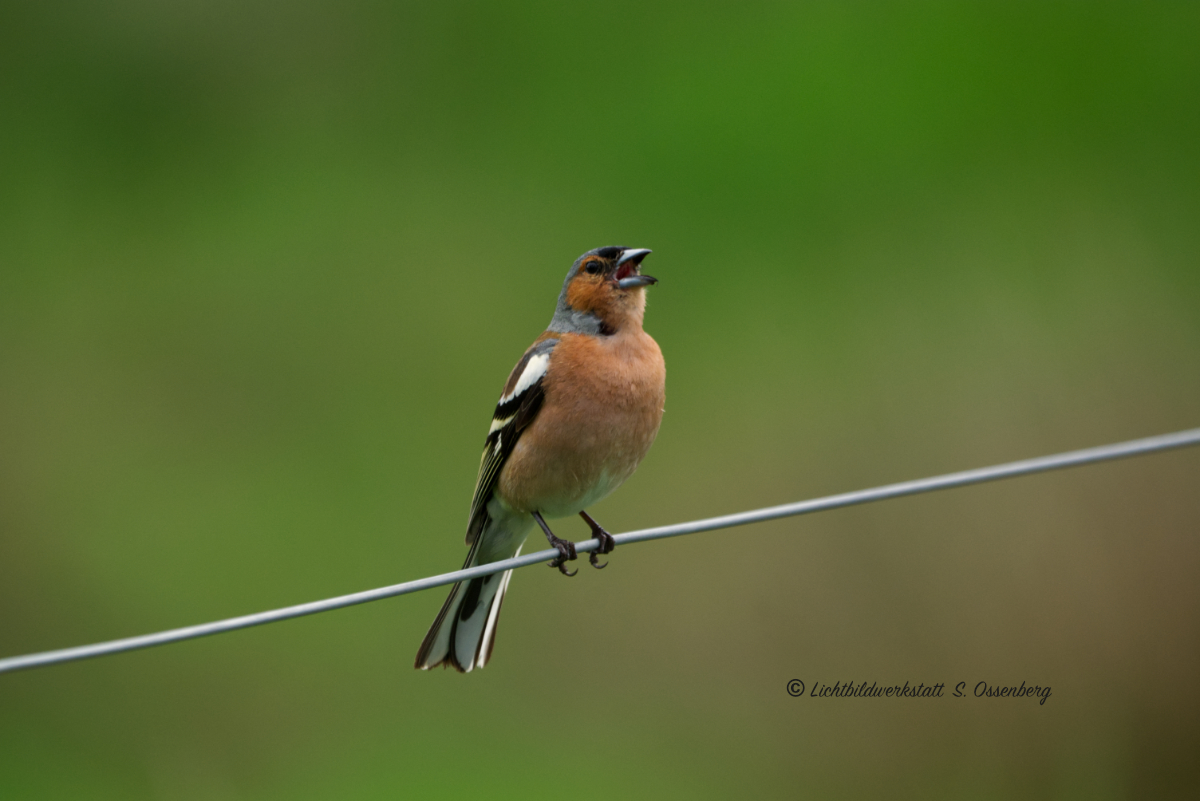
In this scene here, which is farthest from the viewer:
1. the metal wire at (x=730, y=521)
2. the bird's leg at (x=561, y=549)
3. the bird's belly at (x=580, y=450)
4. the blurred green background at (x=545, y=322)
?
the blurred green background at (x=545, y=322)

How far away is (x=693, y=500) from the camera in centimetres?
633

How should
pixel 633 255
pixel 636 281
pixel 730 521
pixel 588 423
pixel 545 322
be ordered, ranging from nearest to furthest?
pixel 730 521, pixel 588 423, pixel 636 281, pixel 633 255, pixel 545 322

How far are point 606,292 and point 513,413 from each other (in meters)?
0.57

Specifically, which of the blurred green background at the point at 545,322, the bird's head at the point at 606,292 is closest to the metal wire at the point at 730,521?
the bird's head at the point at 606,292

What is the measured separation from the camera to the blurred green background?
18.3ft

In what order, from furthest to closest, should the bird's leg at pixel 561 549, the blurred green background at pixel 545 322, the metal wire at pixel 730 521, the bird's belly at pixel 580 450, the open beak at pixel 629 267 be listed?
the blurred green background at pixel 545 322 → the open beak at pixel 629 267 → the bird's leg at pixel 561 549 → the bird's belly at pixel 580 450 → the metal wire at pixel 730 521

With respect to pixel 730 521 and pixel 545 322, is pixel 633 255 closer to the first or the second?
pixel 730 521

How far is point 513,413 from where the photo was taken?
3947 mm

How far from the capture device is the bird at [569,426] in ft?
12.3

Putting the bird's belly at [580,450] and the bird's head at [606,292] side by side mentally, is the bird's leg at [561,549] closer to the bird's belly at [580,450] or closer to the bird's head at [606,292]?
Result: the bird's belly at [580,450]

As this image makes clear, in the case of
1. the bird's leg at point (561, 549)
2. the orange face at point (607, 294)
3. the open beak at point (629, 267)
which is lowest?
the bird's leg at point (561, 549)

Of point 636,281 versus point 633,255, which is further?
point 633,255

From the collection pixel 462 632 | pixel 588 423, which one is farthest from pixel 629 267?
pixel 462 632

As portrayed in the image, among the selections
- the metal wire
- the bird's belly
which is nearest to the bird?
the bird's belly
